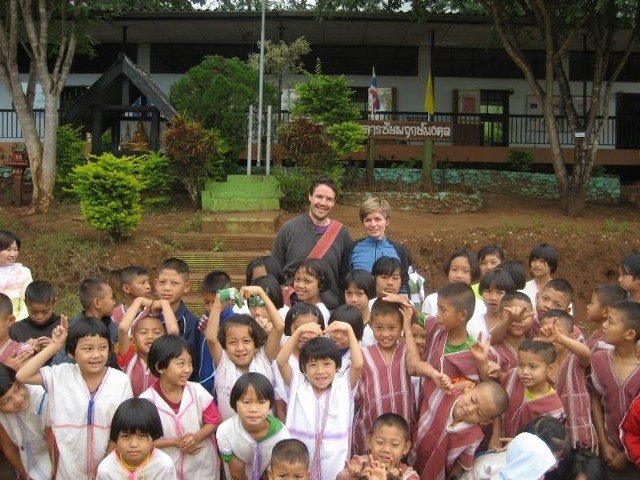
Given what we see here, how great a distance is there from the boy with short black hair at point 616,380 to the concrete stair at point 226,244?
5845 millimetres

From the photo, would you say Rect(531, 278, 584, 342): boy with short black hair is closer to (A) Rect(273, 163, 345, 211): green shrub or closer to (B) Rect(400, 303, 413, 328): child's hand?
(B) Rect(400, 303, 413, 328): child's hand

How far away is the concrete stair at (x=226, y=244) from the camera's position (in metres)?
9.95

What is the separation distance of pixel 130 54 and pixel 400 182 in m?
7.96

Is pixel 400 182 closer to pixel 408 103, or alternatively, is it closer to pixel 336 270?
pixel 408 103

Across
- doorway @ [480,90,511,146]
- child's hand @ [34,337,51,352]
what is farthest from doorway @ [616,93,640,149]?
child's hand @ [34,337,51,352]

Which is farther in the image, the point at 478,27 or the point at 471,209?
the point at 478,27

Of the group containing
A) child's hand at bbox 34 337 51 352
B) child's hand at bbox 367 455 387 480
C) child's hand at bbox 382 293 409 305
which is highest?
child's hand at bbox 382 293 409 305

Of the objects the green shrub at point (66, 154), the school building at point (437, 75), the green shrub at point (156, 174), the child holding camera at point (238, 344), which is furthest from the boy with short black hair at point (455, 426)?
the school building at point (437, 75)

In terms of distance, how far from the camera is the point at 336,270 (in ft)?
17.2

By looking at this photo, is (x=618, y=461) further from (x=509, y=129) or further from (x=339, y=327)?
(x=509, y=129)

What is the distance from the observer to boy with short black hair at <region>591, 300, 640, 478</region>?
3.98 meters

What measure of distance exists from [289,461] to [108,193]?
7452 millimetres

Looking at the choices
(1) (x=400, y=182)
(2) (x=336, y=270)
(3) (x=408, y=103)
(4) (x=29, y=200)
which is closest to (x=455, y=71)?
(3) (x=408, y=103)

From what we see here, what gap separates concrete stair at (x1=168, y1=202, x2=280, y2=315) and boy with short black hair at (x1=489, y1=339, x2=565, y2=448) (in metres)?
5.68
